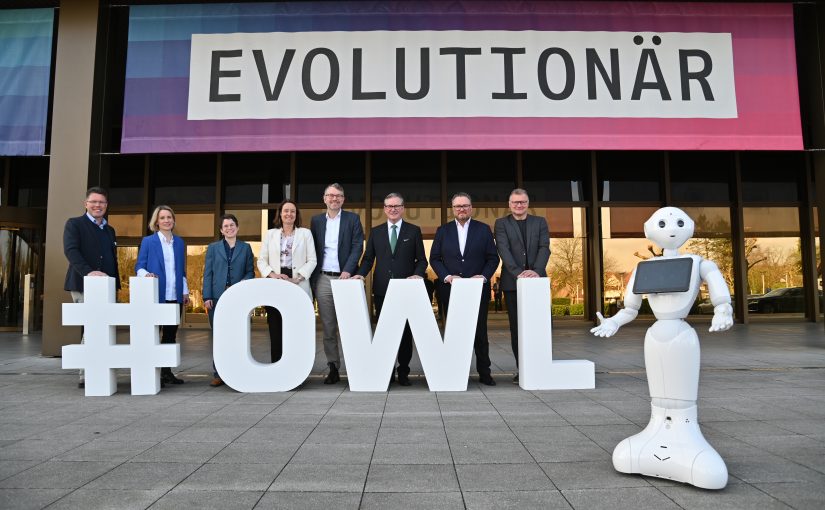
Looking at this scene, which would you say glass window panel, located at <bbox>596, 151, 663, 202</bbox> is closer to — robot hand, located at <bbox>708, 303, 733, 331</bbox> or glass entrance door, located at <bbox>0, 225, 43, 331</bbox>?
robot hand, located at <bbox>708, 303, 733, 331</bbox>

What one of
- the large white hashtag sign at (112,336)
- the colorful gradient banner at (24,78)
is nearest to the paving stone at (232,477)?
the large white hashtag sign at (112,336)

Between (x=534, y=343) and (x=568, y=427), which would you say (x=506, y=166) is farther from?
(x=568, y=427)

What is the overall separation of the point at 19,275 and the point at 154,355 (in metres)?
8.82

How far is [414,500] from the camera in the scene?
229 centimetres

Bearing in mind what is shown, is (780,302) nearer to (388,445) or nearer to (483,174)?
(483,174)

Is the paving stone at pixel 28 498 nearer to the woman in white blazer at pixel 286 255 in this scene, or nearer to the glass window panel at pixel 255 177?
the woman in white blazer at pixel 286 255

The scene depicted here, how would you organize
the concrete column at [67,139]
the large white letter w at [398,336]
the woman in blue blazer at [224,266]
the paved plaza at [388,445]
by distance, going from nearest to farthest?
the paved plaza at [388,445]
the large white letter w at [398,336]
the woman in blue blazer at [224,266]
the concrete column at [67,139]

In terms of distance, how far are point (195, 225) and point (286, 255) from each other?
7.14 meters

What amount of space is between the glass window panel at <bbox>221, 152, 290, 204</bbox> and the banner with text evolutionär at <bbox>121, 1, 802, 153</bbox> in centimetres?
347

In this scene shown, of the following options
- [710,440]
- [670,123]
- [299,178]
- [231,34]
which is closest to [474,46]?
[670,123]

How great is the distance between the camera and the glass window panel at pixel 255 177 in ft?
37.3

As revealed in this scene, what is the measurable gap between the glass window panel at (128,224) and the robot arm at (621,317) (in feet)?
35.9

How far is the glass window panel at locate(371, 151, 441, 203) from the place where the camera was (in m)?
11.3

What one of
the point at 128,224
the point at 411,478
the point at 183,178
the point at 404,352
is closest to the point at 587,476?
the point at 411,478
